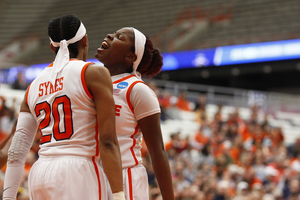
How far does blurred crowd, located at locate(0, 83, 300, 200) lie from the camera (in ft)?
30.5

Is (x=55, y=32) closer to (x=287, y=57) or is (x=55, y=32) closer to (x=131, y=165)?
(x=131, y=165)

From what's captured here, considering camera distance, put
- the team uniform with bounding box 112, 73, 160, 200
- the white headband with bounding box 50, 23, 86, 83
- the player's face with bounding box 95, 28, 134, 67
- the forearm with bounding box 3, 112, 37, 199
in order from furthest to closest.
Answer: the player's face with bounding box 95, 28, 134, 67, the team uniform with bounding box 112, 73, 160, 200, the forearm with bounding box 3, 112, 37, 199, the white headband with bounding box 50, 23, 86, 83

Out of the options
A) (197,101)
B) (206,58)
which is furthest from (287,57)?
(197,101)

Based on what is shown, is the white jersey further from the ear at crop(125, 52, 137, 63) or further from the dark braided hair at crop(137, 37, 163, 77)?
the dark braided hair at crop(137, 37, 163, 77)

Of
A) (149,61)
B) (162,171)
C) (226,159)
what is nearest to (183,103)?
(226,159)

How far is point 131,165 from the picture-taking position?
2742mm

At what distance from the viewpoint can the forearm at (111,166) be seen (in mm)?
2289

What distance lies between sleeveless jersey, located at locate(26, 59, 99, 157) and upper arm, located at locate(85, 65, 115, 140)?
2.3 inches

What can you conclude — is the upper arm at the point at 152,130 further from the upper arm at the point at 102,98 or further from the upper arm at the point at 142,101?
the upper arm at the point at 102,98

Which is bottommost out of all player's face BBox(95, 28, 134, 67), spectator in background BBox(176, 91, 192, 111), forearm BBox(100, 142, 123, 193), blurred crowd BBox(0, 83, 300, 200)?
blurred crowd BBox(0, 83, 300, 200)

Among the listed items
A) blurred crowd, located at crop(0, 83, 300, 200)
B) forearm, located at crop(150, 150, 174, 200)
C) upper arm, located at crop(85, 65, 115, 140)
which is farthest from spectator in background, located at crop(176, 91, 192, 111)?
upper arm, located at crop(85, 65, 115, 140)

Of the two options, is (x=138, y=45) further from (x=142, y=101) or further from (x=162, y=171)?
(x=162, y=171)

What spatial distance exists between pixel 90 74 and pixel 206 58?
18749 mm

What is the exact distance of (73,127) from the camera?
7.87 feet
